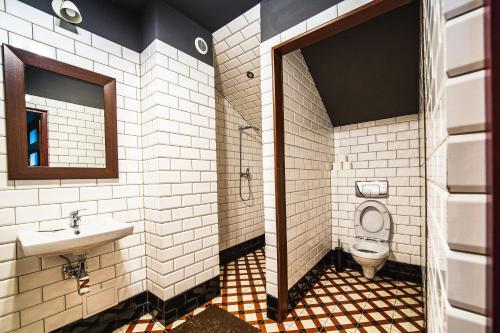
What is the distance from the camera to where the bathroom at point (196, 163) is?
143 centimetres

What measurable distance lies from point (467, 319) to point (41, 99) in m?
2.24

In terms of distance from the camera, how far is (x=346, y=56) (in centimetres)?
206

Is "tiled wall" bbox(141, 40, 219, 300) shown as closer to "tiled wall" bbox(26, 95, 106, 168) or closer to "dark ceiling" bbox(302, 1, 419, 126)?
"tiled wall" bbox(26, 95, 106, 168)

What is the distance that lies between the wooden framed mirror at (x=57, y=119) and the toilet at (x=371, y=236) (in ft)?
8.36

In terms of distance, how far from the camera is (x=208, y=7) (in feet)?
6.32

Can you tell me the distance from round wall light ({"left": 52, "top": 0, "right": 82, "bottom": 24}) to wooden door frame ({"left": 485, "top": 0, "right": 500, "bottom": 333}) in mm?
2169

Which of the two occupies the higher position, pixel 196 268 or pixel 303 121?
pixel 303 121

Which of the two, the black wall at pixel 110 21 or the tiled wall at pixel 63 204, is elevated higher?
the black wall at pixel 110 21

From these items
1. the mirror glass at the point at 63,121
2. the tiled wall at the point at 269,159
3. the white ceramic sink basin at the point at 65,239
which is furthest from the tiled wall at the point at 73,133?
the tiled wall at the point at 269,159

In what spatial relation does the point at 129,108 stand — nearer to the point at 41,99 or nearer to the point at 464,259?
the point at 41,99

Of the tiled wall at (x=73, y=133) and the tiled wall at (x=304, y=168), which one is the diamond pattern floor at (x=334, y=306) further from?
the tiled wall at (x=73, y=133)

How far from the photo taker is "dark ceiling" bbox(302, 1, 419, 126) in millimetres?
1780

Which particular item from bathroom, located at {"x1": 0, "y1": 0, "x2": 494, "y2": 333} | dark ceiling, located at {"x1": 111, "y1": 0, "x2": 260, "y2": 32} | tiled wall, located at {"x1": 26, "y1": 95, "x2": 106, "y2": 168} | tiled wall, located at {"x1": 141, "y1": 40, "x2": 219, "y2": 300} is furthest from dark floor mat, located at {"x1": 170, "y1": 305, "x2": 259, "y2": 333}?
dark ceiling, located at {"x1": 111, "y1": 0, "x2": 260, "y2": 32}

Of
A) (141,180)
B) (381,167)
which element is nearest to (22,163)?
(141,180)
